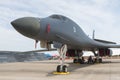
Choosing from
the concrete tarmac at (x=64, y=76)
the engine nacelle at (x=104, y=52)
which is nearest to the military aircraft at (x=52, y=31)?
the concrete tarmac at (x=64, y=76)

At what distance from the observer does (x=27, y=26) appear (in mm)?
10234

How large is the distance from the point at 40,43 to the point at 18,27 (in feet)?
9.03

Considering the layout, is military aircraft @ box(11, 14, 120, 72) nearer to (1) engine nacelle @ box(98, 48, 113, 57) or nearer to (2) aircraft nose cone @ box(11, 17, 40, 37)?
(2) aircraft nose cone @ box(11, 17, 40, 37)

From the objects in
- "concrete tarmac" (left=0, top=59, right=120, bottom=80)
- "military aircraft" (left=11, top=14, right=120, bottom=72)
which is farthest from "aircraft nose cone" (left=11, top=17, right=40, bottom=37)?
"concrete tarmac" (left=0, top=59, right=120, bottom=80)

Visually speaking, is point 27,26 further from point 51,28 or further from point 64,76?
point 64,76

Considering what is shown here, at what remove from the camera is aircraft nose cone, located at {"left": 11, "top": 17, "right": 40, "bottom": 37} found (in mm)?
10109

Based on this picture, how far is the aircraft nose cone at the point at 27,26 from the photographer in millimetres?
10109

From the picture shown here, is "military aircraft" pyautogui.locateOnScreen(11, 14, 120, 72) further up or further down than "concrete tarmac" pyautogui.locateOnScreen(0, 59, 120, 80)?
further up

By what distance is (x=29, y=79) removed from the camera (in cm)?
965

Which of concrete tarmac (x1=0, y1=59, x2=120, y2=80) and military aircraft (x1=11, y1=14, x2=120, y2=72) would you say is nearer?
concrete tarmac (x1=0, y1=59, x2=120, y2=80)

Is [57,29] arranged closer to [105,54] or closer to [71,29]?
[71,29]

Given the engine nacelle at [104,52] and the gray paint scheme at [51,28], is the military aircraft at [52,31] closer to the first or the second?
the gray paint scheme at [51,28]

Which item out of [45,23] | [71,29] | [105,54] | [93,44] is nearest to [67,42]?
[71,29]

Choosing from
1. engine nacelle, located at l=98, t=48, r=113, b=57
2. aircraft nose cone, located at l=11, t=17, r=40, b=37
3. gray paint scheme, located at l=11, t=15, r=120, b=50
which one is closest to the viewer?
aircraft nose cone, located at l=11, t=17, r=40, b=37
